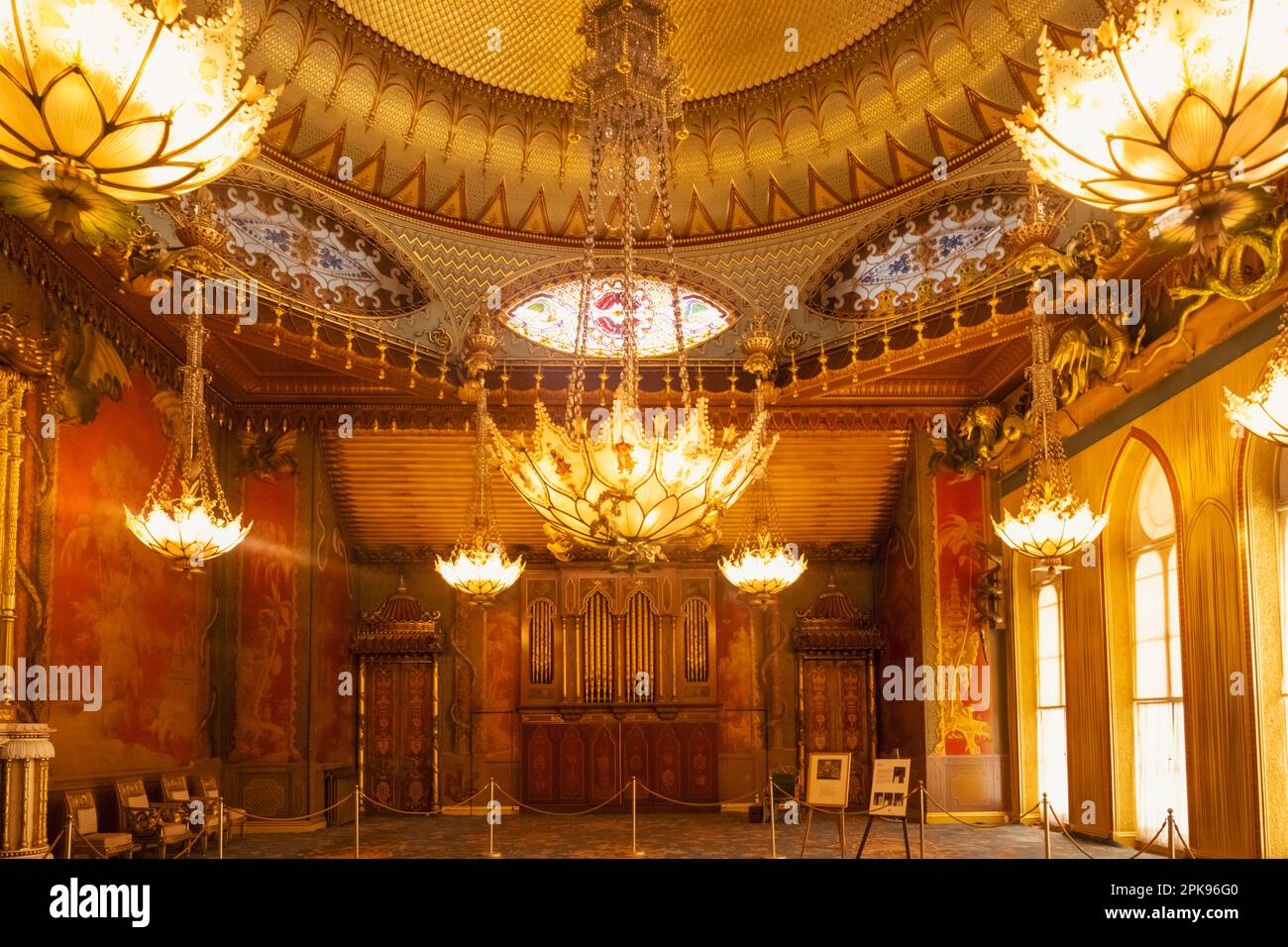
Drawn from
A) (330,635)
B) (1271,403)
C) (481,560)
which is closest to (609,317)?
(481,560)

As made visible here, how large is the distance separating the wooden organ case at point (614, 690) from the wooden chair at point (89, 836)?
717 cm

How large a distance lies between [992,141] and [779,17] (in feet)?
9.58

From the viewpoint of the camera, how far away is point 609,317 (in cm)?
1653

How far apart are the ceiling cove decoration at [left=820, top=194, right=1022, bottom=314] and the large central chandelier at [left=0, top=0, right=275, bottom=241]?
1166 centimetres

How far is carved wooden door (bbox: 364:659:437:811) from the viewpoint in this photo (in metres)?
16.8

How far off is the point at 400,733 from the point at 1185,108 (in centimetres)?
1518

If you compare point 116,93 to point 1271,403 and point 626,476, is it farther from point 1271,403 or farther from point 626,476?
point 1271,403

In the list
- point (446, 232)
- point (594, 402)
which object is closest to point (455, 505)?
point (594, 402)

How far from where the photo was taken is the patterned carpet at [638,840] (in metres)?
11.9

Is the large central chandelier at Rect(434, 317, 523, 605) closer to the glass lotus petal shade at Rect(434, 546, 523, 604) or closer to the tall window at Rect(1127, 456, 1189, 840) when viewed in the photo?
the glass lotus petal shade at Rect(434, 546, 523, 604)

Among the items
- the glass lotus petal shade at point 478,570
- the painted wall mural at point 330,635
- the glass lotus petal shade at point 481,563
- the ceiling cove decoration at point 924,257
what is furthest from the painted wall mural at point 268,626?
the ceiling cove decoration at point 924,257

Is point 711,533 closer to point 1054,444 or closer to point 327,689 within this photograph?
point 1054,444

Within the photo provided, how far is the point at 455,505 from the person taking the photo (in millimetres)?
16609

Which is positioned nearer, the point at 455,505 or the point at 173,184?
the point at 173,184
